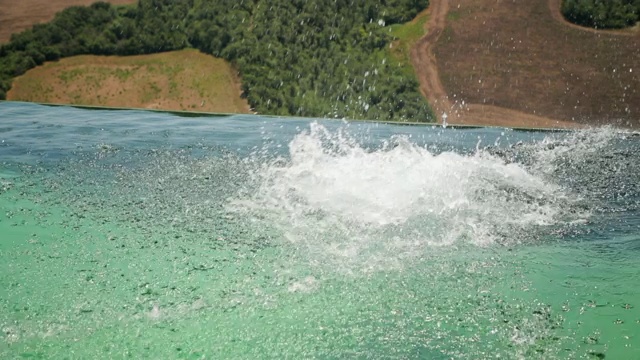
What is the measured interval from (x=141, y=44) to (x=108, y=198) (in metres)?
47.3

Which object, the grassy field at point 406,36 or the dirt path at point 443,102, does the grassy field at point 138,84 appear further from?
the dirt path at point 443,102

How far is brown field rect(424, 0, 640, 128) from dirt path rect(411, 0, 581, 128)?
8 centimetres

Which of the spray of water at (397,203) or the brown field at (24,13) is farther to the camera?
the brown field at (24,13)

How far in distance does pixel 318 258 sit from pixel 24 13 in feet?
193

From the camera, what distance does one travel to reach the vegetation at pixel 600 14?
47406 mm

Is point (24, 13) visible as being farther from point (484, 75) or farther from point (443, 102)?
point (484, 75)

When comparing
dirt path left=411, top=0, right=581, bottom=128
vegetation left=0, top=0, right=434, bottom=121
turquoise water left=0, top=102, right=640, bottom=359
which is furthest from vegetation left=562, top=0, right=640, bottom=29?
turquoise water left=0, top=102, right=640, bottom=359

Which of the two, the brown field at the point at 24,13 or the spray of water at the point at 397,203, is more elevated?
the brown field at the point at 24,13

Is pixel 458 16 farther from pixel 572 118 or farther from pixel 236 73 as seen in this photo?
pixel 236 73

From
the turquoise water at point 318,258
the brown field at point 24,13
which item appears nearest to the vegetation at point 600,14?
the turquoise water at point 318,258

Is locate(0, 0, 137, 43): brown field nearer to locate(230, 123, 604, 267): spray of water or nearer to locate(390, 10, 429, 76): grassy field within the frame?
locate(390, 10, 429, 76): grassy field

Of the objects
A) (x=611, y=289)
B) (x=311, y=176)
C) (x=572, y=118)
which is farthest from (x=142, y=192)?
(x=572, y=118)

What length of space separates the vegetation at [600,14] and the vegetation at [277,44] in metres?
13.8

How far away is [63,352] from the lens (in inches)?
183
